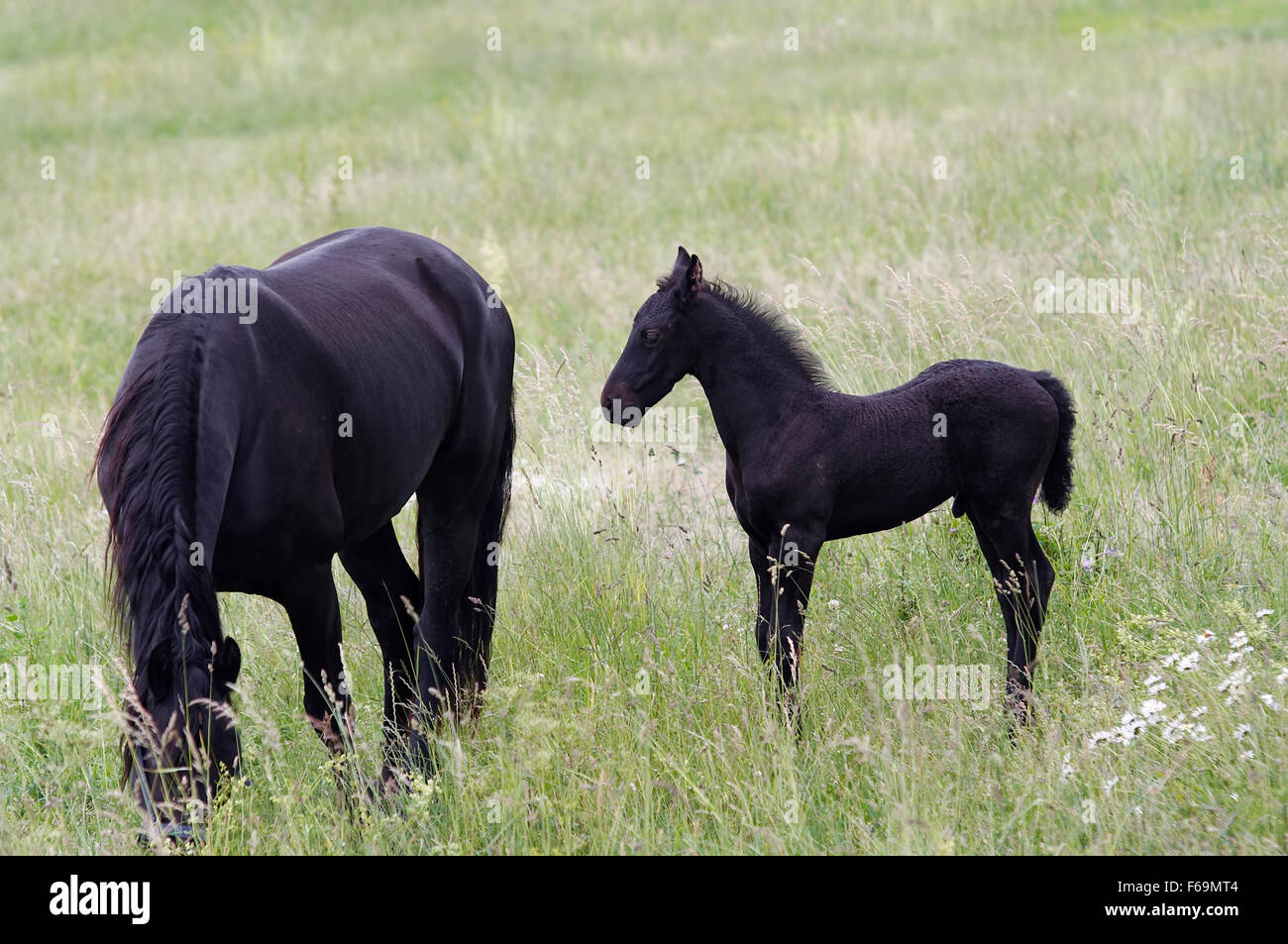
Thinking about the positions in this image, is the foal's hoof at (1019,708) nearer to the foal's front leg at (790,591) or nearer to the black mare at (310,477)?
the foal's front leg at (790,591)

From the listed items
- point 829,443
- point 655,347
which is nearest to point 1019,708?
point 829,443

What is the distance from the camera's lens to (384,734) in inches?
166

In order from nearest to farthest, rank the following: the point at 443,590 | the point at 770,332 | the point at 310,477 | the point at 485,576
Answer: the point at 310,477
the point at 770,332
the point at 443,590
the point at 485,576

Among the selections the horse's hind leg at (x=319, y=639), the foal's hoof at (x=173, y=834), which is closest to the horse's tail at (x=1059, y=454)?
the horse's hind leg at (x=319, y=639)

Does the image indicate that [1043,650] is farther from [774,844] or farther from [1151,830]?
[774,844]

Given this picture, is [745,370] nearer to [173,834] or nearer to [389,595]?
[389,595]

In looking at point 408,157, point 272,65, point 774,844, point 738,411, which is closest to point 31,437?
point 738,411

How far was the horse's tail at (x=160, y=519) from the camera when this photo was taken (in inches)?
106

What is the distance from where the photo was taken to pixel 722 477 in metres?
6.42

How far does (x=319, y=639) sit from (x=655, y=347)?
134 cm

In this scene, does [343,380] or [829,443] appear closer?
[829,443]

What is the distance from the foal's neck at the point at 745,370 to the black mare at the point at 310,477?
1089mm

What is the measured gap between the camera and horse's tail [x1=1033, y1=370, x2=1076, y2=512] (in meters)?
3.79

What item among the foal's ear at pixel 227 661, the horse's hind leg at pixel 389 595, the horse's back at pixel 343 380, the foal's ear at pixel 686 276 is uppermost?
the foal's ear at pixel 686 276
